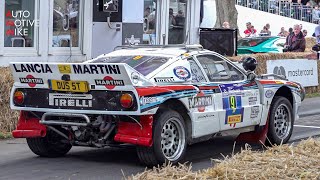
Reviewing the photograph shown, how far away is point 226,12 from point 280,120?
62.8 ft

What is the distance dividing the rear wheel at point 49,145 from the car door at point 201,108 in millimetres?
1833

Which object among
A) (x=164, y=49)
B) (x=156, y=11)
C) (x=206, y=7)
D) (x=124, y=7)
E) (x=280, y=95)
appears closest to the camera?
(x=164, y=49)

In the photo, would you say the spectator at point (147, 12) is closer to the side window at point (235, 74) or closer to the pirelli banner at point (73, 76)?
the side window at point (235, 74)

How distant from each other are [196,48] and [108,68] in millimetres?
2132

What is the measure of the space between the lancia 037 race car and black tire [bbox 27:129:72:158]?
14mm

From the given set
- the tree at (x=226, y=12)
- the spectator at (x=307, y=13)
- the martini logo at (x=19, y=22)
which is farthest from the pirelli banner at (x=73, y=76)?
the spectator at (x=307, y=13)

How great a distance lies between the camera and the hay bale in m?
12.9

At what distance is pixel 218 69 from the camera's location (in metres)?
11.1

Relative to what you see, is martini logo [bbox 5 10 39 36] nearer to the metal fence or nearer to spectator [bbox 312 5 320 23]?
the metal fence

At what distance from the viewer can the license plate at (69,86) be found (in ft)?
32.1

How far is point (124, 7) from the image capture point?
18531mm

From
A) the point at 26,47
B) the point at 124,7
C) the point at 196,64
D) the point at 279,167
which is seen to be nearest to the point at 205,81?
the point at 196,64

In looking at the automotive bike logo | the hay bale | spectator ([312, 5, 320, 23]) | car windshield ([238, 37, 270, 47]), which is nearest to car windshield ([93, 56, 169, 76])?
the hay bale

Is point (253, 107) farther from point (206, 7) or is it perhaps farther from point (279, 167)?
point (206, 7)
